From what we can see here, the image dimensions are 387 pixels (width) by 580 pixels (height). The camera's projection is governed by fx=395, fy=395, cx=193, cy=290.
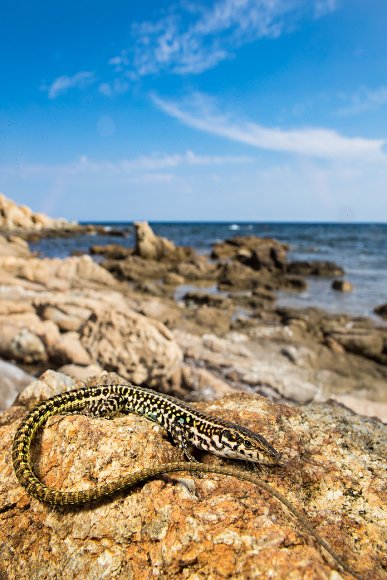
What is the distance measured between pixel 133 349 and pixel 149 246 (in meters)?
31.8

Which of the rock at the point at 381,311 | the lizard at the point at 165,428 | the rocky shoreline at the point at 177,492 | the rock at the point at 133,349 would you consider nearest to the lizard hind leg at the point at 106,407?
the lizard at the point at 165,428

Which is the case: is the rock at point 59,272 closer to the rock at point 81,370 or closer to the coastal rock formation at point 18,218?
the rock at point 81,370

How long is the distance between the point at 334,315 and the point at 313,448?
16035mm

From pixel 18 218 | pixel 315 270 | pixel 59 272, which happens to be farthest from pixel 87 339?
pixel 18 218

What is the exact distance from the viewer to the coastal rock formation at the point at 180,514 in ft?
8.74

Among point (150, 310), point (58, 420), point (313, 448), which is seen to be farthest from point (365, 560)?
point (150, 310)

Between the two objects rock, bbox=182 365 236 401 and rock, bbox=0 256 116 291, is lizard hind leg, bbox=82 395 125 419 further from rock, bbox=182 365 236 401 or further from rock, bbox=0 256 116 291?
rock, bbox=0 256 116 291

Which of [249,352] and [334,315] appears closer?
[249,352]

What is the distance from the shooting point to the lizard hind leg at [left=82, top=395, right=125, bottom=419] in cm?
418

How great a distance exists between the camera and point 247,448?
348 cm

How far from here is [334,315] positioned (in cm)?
1905

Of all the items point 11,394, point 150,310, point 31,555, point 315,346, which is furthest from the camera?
point 150,310

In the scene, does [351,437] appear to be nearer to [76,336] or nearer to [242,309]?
[76,336]

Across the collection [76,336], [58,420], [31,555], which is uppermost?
[58,420]
